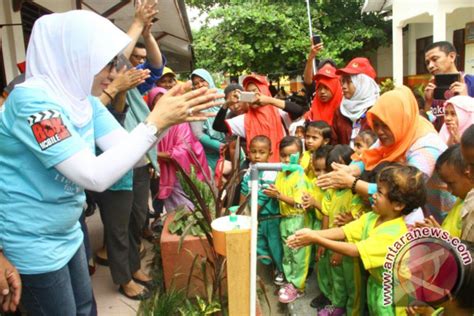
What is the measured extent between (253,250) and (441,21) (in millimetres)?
10243

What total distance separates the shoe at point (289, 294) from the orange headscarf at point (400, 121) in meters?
1.09

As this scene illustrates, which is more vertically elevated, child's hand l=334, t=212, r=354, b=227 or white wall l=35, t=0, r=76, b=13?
white wall l=35, t=0, r=76, b=13

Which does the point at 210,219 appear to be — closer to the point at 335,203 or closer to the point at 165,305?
the point at 165,305

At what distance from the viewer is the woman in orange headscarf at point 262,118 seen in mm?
3455

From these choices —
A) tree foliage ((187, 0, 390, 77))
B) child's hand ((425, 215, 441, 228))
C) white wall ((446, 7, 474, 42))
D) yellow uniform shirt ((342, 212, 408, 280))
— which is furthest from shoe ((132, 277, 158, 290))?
white wall ((446, 7, 474, 42))

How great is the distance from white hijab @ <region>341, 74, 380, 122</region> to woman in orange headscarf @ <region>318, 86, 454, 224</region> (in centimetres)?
72

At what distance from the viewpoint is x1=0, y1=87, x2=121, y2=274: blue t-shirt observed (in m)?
1.22

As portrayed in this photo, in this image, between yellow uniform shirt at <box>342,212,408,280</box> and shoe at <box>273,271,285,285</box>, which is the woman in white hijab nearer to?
yellow uniform shirt at <box>342,212,408,280</box>

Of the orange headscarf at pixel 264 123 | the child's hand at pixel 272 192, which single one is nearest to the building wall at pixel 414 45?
the orange headscarf at pixel 264 123

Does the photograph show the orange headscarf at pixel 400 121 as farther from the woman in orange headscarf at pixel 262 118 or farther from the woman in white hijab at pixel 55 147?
the woman in white hijab at pixel 55 147

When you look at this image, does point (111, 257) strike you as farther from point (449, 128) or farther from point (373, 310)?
point (449, 128)

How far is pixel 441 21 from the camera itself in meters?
9.58

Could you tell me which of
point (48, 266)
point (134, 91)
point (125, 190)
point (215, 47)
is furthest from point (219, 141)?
point (215, 47)
